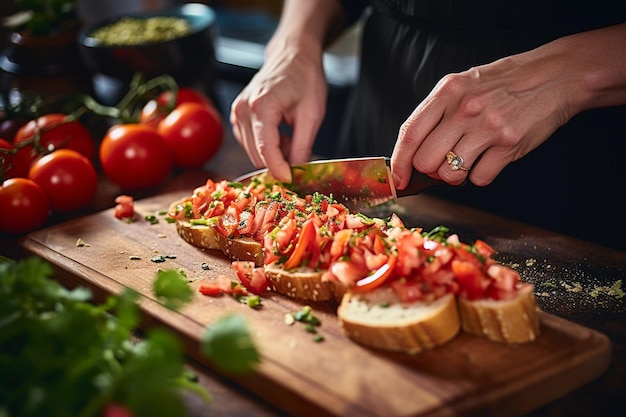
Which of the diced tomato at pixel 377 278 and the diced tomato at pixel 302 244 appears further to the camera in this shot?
the diced tomato at pixel 302 244

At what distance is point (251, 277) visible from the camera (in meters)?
2.29

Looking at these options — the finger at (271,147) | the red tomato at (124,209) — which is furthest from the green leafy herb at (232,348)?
the red tomato at (124,209)

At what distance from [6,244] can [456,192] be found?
5.84 feet

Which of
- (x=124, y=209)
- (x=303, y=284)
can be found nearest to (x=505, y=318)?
(x=303, y=284)

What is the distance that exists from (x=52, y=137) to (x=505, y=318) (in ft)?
7.45

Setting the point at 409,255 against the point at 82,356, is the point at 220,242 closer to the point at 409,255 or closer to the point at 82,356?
the point at 409,255

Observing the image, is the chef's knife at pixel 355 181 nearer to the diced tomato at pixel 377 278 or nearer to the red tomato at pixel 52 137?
A: the diced tomato at pixel 377 278

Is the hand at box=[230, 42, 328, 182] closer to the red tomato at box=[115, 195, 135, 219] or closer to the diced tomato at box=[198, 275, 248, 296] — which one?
the red tomato at box=[115, 195, 135, 219]

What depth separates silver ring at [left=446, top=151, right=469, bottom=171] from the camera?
2359mm

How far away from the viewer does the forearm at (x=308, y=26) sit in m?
3.15

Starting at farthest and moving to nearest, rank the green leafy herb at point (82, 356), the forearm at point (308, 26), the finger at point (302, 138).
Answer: the forearm at point (308, 26) < the finger at point (302, 138) < the green leafy herb at point (82, 356)

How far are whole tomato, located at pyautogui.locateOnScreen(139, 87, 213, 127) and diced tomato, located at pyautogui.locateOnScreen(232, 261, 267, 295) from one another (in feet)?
4.98

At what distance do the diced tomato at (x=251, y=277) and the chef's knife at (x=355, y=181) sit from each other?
0.53 metres

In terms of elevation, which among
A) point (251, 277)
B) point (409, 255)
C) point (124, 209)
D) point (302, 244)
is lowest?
point (124, 209)
